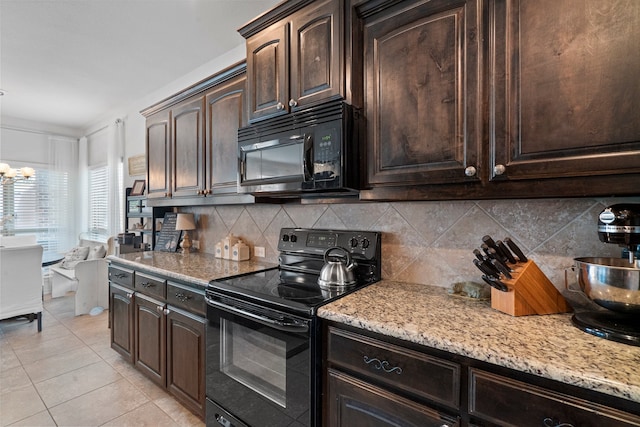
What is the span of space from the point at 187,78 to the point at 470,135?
10.9ft

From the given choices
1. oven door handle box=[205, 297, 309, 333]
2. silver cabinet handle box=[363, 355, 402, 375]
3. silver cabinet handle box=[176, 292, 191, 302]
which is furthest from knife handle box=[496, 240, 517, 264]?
silver cabinet handle box=[176, 292, 191, 302]

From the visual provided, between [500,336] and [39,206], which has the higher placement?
[39,206]

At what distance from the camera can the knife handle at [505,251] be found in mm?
1199

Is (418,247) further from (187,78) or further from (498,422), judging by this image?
(187,78)

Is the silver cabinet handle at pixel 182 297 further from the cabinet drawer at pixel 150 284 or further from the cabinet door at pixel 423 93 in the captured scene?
the cabinet door at pixel 423 93

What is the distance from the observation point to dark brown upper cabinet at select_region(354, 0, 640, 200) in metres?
0.94

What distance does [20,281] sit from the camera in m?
3.37

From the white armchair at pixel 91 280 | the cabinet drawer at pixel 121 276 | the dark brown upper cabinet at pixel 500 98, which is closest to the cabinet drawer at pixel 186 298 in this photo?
the cabinet drawer at pixel 121 276

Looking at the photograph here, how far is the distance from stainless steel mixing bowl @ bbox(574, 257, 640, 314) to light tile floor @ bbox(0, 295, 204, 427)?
7.12 ft

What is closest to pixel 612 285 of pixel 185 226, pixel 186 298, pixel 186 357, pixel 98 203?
pixel 186 298

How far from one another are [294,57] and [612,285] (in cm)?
168

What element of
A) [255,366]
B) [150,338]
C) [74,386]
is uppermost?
[255,366]

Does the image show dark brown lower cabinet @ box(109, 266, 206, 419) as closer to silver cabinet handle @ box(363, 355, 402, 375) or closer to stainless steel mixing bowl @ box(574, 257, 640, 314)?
silver cabinet handle @ box(363, 355, 402, 375)

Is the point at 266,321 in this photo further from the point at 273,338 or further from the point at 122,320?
the point at 122,320
